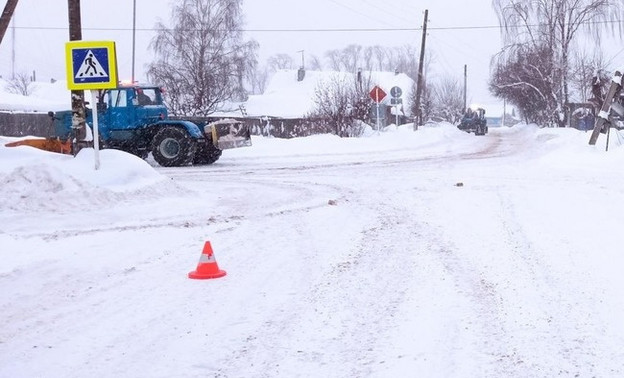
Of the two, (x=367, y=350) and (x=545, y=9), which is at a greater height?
(x=545, y=9)

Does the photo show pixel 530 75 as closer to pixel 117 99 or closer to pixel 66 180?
pixel 117 99

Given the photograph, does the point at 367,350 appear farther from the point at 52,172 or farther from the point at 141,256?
the point at 52,172

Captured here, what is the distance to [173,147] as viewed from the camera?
18734 mm

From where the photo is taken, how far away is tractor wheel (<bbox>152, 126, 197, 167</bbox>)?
18453 mm

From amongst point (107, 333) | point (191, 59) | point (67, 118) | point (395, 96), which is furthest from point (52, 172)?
point (191, 59)

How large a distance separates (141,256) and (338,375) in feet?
12.1

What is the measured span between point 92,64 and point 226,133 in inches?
343

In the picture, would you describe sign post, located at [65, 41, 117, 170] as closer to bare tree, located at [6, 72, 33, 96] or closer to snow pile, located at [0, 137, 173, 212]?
snow pile, located at [0, 137, 173, 212]

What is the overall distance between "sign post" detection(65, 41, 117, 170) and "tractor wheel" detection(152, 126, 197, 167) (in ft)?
26.1

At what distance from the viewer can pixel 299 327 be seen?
459 cm

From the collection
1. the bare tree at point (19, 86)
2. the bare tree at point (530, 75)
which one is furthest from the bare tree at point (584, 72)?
the bare tree at point (19, 86)

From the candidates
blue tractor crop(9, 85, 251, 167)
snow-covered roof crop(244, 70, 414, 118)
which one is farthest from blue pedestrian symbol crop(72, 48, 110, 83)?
snow-covered roof crop(244, 70, 414, 118)

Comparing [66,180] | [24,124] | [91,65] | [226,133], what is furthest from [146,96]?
[24,124]

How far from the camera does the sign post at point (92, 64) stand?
1032 centimetres
